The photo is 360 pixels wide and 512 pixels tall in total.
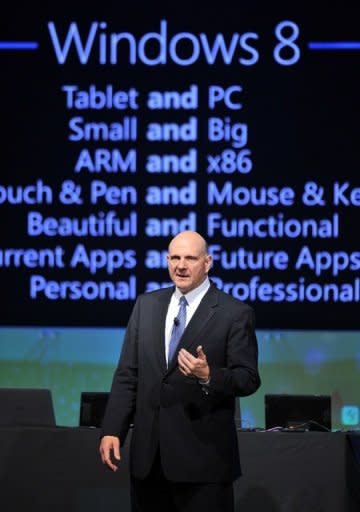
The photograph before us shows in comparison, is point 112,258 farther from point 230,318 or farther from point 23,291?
point 230,318

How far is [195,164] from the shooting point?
19.8ft

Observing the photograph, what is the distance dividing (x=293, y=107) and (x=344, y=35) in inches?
24.7

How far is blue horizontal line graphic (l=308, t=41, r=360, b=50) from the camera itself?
614 cm

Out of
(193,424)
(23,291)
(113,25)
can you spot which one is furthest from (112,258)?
(193,424)

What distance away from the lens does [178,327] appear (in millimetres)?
3104

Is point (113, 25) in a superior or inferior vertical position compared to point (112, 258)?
superior

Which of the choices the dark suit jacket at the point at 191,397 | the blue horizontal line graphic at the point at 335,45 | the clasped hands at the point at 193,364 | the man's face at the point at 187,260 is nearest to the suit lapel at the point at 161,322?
the dark suit jacket at the point at 191,397

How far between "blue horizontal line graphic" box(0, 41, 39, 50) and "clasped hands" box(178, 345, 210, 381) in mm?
4000

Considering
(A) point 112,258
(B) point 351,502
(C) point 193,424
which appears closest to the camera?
(C) point 193,424

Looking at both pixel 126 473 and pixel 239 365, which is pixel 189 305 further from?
pixel 126 473

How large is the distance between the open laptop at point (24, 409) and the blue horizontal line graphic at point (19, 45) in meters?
2.98

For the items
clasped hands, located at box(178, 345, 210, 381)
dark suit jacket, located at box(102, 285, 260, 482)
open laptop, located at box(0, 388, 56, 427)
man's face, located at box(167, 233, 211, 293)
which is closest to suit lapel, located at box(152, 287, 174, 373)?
dark suit jacket, located at box(102, 285, 260, 482)

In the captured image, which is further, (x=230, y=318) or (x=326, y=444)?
(x=326, y=444)

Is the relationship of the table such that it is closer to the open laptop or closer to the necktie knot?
the open laptop
